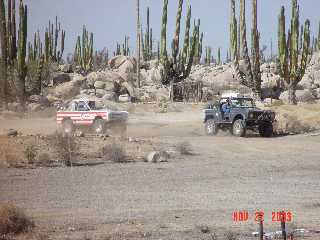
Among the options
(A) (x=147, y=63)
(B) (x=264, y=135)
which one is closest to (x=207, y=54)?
(A) (x=147, y=63)


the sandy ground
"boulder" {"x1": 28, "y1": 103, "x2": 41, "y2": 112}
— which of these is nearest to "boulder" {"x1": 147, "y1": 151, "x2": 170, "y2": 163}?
the sandy ground

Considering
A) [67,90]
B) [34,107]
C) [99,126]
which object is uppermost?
[67,90]

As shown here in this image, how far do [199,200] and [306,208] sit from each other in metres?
2.21

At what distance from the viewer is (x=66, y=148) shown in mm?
21172

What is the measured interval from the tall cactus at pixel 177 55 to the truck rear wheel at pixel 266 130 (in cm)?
1826

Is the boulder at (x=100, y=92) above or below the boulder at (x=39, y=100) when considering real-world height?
above

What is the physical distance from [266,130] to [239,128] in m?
1.70

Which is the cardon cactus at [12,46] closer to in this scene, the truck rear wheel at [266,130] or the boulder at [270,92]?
the truck rear wheel at [266,130]

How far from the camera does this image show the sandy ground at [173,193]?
11.2m

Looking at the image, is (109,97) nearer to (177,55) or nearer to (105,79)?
(177,55)

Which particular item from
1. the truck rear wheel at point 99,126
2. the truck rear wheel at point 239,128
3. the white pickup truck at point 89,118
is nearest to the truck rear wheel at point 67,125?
the white pickup truck at point 89,118

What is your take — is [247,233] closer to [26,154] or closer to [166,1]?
[26,154]

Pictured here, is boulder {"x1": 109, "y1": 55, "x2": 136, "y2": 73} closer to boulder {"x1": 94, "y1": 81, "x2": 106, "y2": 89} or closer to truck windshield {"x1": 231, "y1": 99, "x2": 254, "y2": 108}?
boulder {"x1": 94, "y1": 81, "x2": 106, "y2": 89}
